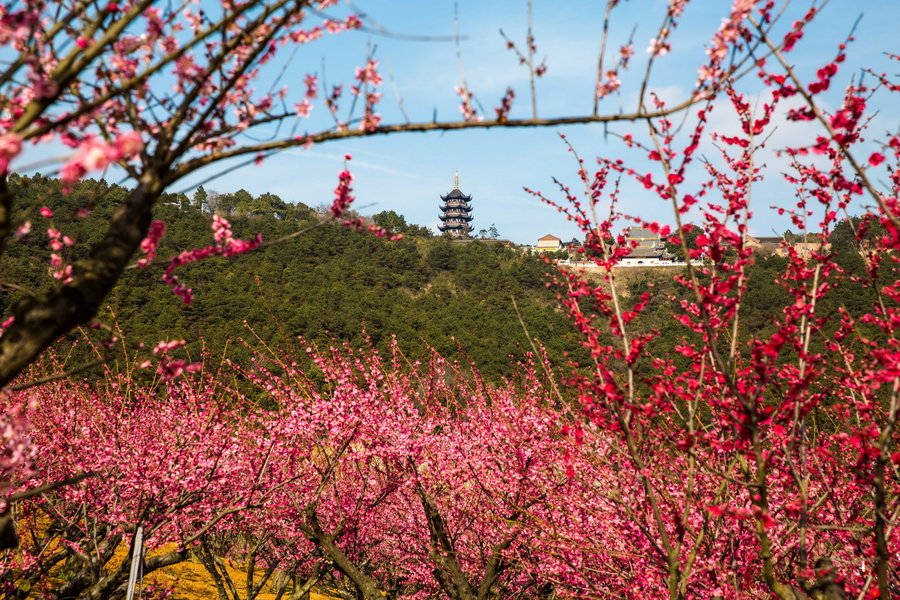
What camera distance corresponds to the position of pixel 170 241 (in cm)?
4450

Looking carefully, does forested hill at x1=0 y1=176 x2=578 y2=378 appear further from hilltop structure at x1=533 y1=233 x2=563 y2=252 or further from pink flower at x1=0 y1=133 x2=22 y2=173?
hilltop structure at x1=533 y1=233 x2=563 y2=252

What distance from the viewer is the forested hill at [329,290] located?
31.6m

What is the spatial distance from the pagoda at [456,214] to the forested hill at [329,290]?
32.2 m

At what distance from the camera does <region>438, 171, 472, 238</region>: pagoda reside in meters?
99.6

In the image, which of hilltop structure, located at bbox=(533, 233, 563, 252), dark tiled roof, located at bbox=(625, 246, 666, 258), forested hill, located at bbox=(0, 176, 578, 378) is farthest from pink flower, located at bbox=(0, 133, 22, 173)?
hilltop structure, located at bbox=(533, 233, 563, 252)

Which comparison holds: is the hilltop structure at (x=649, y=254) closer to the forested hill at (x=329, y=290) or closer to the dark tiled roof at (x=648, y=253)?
the dark tiled roof at (x=648, y=253)

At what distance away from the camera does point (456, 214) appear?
100m

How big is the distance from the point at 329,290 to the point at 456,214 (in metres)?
59.6

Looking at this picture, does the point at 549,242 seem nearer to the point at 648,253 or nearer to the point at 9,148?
the point at 648,253

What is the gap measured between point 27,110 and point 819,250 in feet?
12.4

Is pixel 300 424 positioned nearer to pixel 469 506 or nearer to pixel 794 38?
pixel 469 506

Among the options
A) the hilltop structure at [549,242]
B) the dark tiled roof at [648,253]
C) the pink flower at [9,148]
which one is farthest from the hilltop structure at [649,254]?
the pink flower at [9,148]

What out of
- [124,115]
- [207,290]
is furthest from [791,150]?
[207,290]

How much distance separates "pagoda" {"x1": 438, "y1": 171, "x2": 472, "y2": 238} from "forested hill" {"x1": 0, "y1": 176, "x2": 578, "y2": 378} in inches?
1268
